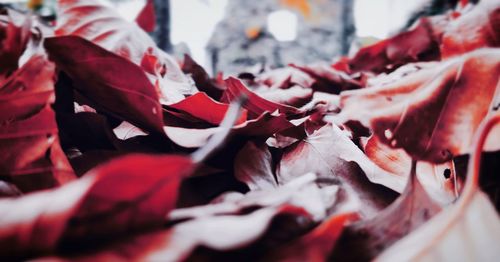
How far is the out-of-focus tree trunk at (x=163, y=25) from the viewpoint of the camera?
264cm

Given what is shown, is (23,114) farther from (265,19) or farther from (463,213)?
(265,19)

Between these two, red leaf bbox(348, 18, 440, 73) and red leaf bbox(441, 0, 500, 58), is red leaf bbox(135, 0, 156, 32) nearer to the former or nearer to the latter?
red leaf bbox(348, 18, 440, 73)

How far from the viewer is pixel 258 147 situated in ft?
1.29

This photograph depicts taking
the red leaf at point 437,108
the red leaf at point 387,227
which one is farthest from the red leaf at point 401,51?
the red leaf at point 387,227

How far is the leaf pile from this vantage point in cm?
20

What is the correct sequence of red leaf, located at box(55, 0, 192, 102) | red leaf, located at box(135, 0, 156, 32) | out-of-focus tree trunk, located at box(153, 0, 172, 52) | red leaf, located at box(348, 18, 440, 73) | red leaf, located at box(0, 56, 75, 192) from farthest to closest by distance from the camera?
out-of-focus tree trunk, located at box(153, 0, 172, 52), red leaf, located at box(135, 0, 156, 32), red leaf, located at box(348, 18, 440, 73), red leaf, located at box(55, 0, 192, 102), red leaf, located at box(0, 56, 75, 192)

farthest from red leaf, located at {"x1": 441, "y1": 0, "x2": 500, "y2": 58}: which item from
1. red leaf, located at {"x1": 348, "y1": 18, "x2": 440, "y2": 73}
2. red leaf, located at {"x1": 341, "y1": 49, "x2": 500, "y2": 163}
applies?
red leaf, located at {"x1": 341, "y1": 49, "x2": 500, "y2": 163}

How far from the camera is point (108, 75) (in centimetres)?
37

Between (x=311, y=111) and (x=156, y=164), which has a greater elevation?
(x=156, y=164)

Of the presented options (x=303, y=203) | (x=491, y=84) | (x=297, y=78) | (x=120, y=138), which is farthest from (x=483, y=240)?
(x=297, y=78)

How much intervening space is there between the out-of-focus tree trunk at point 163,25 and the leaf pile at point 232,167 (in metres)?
2.08

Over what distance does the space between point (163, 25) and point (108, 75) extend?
251cm

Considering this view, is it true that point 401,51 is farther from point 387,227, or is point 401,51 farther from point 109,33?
point 387,227

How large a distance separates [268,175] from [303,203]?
0.11m
